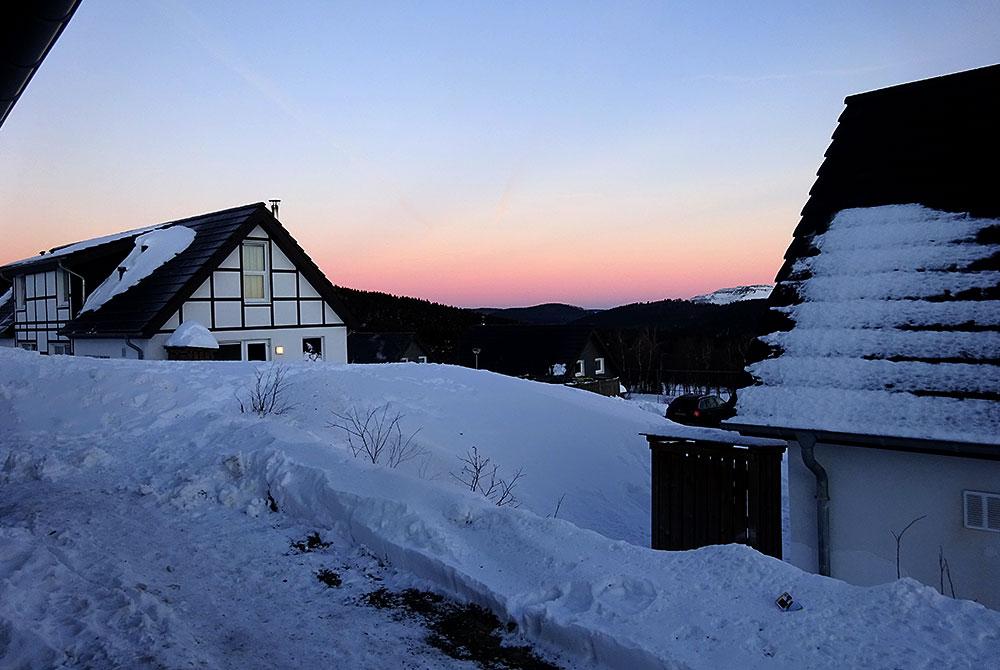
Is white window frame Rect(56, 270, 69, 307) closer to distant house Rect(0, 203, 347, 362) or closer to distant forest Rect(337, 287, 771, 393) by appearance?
distant house Rect(0, 203, 347, 362)

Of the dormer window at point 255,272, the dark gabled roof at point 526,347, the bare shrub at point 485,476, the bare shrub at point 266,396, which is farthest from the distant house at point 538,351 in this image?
the bare shrub at point 485,476

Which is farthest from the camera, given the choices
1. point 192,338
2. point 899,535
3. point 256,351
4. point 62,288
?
point 62,288

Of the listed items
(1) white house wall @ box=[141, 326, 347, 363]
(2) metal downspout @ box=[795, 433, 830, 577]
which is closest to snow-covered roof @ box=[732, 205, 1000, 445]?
(2) metal downspout @ box=[795, 433, 830, 577]

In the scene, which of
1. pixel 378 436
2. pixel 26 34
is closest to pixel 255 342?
pixel 378 436

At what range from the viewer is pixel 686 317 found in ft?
175

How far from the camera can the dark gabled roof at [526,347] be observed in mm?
36531

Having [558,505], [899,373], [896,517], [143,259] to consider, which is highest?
[143,259]

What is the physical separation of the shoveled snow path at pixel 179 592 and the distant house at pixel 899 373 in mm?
4125

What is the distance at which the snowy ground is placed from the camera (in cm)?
333

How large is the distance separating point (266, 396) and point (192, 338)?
985 centimetres

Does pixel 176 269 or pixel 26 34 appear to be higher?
pixel 176 269

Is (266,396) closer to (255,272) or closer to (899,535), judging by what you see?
(899,535)

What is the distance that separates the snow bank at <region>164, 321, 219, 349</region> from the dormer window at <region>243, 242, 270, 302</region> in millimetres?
2584

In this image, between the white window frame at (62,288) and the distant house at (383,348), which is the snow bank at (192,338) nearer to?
the white window frame at (62,288)
